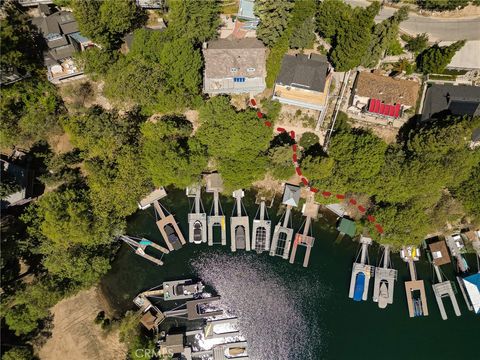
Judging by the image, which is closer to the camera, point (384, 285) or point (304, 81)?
point (304, 81)

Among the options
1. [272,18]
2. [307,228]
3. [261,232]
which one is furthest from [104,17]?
[307,228]

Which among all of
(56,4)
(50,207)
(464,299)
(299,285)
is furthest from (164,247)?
(464,299)

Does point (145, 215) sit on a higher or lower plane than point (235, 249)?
higher

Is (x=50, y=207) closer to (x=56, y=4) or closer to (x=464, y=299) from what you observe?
(x=56, y=4)

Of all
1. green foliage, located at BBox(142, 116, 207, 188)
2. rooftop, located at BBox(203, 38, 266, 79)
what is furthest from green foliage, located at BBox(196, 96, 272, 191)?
rooftop, located at BBox(203, 38, 266, 79)

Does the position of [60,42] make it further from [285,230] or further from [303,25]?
[285,230]

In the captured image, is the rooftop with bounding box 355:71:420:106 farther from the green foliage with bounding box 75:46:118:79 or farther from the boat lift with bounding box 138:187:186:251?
the green foliage with bounding box 75:46:118:79

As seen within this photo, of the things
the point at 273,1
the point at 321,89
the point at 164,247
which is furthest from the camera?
the point at 164,247
